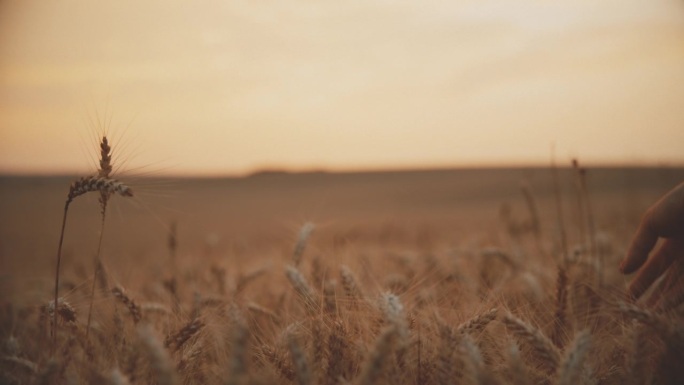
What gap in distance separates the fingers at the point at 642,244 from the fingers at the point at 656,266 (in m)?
0.10

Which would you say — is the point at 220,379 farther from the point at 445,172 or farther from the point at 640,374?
the point at 445,172

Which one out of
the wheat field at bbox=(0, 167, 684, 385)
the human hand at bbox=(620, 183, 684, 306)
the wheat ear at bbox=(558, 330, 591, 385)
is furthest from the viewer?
the human hand at bbox=(620, 183, 684, 306)

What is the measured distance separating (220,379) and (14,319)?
125cm

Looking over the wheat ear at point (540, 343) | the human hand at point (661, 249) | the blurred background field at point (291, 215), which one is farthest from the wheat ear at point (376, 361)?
the human hand at point (661, 249)

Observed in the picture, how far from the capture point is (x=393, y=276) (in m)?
2.62

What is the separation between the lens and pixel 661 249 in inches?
65.9

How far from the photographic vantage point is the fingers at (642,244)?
159 centimetres

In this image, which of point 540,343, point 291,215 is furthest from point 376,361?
point 291,215

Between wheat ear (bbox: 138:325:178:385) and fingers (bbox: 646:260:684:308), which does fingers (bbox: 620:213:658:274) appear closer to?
fingers (bbox: 646:260:684:308)

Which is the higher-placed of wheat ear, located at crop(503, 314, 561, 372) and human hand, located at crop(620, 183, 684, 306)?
human hand, located at crop(620, 183, 684, 306)

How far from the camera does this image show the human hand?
1.53m

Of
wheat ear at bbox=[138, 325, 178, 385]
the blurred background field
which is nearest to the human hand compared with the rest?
the blurred background field

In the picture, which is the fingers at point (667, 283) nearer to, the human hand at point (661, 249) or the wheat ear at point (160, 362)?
the human hand at point (661, 249)

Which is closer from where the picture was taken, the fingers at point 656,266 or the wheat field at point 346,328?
the wheat field at point 346,328
